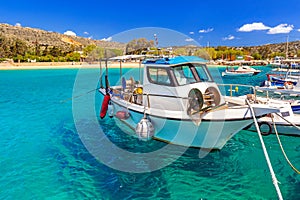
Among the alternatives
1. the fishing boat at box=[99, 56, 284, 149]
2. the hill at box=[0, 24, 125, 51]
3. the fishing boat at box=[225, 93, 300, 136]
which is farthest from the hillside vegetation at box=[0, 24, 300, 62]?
the fishing boat at box=[225, 93, 300, 136]

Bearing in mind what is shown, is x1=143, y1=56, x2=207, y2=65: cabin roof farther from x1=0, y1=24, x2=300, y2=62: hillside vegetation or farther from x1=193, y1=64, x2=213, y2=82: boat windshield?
x1=0, y1=24, x2=300, y2=62: hillside vegetation

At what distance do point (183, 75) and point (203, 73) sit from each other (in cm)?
102

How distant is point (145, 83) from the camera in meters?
9.09

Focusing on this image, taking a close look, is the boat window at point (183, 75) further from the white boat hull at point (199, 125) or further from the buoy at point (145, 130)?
the buoy at point (145, 130)

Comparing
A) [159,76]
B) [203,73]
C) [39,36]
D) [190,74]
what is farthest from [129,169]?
[39,36]

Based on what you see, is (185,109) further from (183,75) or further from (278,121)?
(278,121)

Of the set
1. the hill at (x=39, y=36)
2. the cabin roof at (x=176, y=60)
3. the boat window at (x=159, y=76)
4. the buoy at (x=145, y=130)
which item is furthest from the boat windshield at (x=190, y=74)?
the hill at (x=39, y=36)

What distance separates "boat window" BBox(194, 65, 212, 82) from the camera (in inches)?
346

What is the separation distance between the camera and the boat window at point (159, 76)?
836 centimetres

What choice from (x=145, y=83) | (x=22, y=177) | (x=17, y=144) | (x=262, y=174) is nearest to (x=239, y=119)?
(x=262, y=174)

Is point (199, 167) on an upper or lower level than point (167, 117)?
lower

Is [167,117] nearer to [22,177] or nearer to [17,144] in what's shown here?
[22,177]

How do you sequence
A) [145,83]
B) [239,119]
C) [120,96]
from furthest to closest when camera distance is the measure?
[120,96], [145,83], [239,119]

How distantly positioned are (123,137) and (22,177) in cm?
451
